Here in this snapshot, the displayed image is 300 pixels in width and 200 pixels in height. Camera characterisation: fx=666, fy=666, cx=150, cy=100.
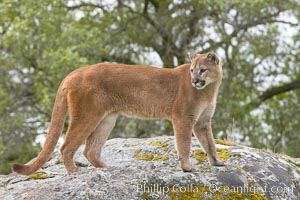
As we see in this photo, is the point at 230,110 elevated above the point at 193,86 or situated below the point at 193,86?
below

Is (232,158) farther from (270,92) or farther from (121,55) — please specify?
(270,92)

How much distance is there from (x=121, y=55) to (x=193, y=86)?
13408 millimetres

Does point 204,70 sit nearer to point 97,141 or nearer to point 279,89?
point 97,141

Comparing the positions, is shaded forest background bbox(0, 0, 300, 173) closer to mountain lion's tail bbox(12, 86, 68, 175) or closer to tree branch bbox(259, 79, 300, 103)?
tree branch bbox(259, 79, 300, 103)

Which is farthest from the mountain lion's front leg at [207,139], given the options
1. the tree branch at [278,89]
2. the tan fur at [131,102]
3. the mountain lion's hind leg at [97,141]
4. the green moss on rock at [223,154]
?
the tree branch at [278,89]

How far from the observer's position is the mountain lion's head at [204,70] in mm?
9672

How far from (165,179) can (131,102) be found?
1748mm

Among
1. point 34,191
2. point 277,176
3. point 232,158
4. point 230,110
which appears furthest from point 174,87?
point 230,110

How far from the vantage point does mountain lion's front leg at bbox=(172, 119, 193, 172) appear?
30.5ft

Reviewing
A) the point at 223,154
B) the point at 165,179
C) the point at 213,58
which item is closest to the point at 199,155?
the point at 223,154

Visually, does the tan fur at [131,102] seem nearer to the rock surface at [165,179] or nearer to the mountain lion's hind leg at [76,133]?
the mountain lion's hind leg at [76,133]

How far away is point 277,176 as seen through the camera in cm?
905

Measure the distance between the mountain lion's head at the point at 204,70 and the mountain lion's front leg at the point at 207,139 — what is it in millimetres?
578

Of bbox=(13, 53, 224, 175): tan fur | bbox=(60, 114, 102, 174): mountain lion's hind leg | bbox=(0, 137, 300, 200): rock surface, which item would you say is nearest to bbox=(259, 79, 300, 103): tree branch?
bbox=(0, 137, 300, 200): rock surface
